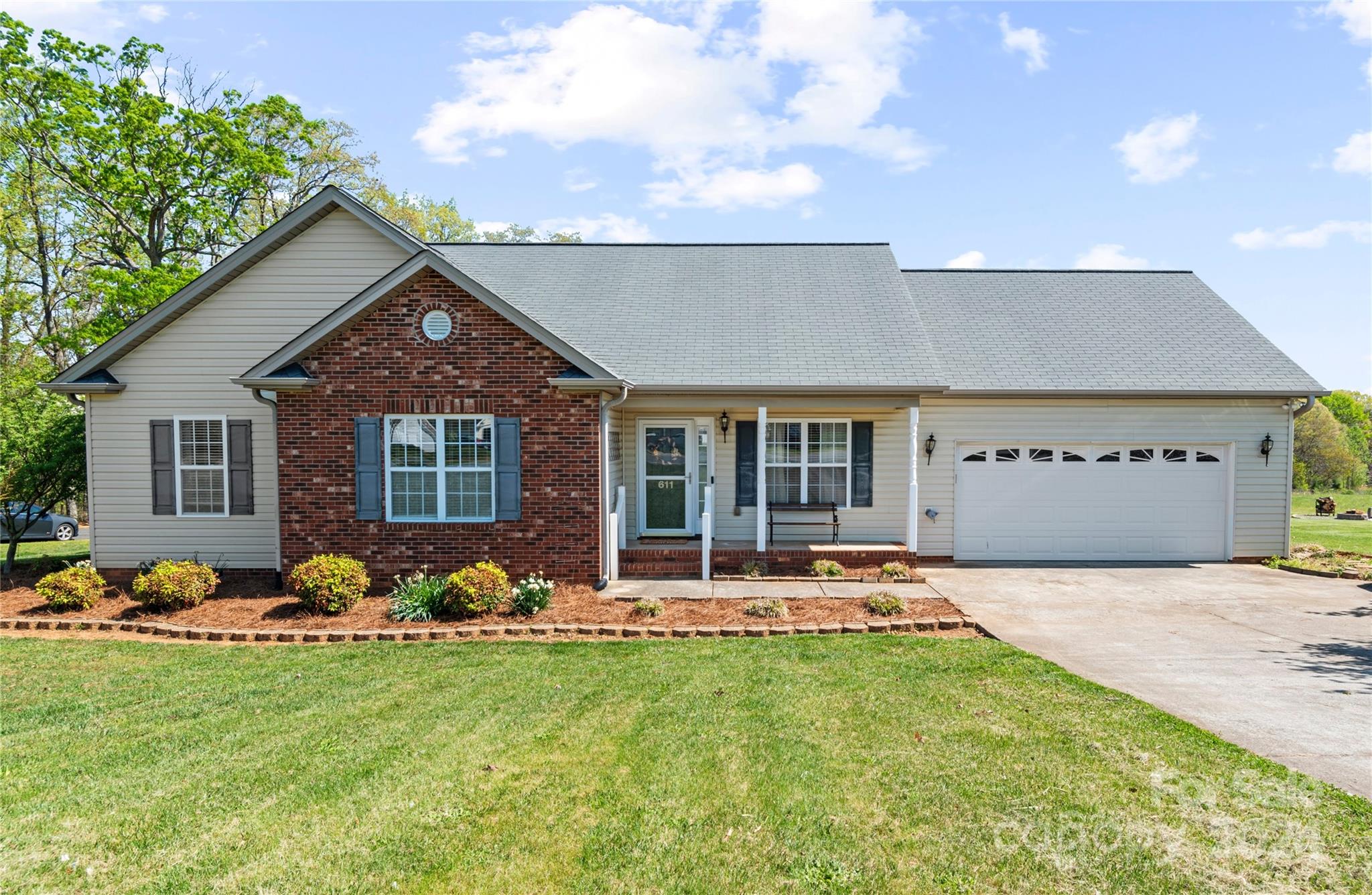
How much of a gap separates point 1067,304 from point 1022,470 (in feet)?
15.5

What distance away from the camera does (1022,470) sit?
1361 centimetres

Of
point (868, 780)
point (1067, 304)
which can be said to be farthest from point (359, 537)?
point (1067, 304)

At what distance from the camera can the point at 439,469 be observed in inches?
419

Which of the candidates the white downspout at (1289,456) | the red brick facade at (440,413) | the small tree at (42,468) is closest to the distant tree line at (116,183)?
the small tree at (42,468)

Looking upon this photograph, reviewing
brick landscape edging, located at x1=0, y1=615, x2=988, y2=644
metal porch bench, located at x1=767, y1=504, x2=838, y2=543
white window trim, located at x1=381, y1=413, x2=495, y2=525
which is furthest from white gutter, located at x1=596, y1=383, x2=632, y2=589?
metal porch bench, located at x1=767, y1=504, x2=838, y2=543

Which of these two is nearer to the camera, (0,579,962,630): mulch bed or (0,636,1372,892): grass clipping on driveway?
(0,636,1372,892): grass clipping on driveway

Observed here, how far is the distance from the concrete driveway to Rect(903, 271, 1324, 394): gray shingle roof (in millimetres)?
3451

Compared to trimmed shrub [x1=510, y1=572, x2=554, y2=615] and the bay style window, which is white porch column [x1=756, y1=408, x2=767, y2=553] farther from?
the bay style window

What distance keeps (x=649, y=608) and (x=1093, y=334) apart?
1120cm

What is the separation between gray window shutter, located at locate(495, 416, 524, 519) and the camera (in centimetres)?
1053

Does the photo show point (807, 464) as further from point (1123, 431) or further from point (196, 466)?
point (196, 466)

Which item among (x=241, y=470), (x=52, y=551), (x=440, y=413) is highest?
(x=440, y=413)

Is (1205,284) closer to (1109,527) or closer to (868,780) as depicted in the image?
(1109,527)

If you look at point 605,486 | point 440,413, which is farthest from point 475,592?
point 440,413
